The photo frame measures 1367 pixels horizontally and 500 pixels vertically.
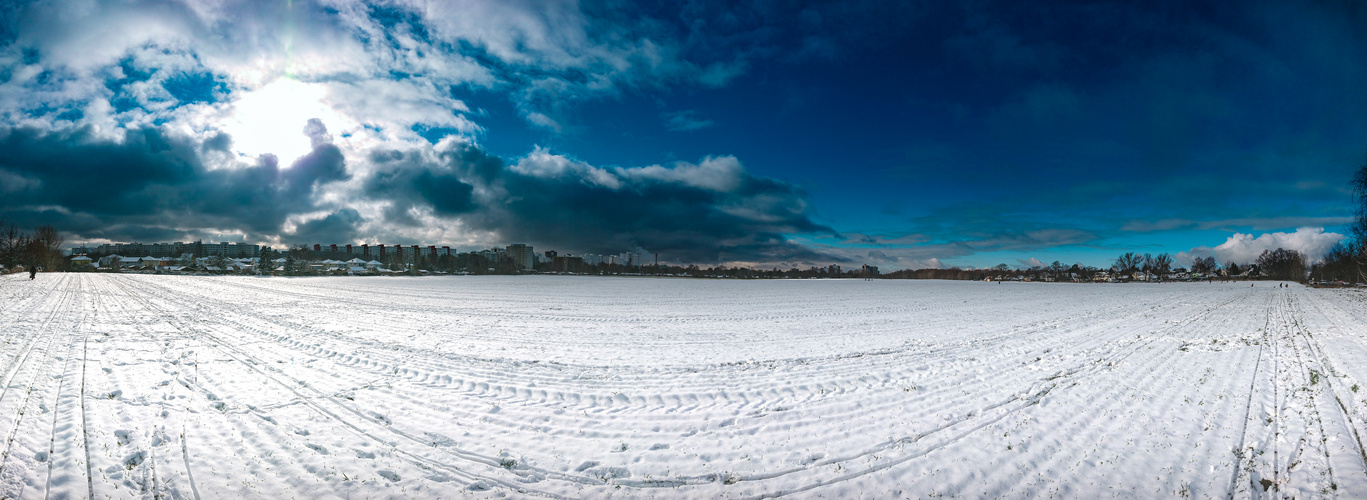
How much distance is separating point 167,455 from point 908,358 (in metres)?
13.0

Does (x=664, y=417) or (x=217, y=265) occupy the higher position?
(x=217, y=265)

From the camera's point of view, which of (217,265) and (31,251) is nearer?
(31,251)

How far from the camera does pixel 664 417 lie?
23.6ft

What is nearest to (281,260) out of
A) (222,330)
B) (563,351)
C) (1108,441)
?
(222,330)

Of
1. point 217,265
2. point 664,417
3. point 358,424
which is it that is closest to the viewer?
point 358,424

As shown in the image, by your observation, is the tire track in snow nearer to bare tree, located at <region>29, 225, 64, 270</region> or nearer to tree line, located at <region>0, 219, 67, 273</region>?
tree line, located at <region>0, 219, 67, 273</region>

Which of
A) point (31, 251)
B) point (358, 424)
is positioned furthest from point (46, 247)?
point (358, 424)

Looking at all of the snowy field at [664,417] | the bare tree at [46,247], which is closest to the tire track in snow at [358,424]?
the snowy field at [664,417]

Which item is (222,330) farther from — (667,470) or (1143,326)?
(1143,326)

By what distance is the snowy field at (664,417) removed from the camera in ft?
16.6

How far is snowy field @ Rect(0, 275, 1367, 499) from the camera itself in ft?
16.6

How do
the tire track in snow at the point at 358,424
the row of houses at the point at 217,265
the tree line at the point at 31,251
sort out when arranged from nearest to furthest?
the tire track in snow at the point at 358,424 < the tree line at the point at 31,251 < the row of houses at the point at 217,265

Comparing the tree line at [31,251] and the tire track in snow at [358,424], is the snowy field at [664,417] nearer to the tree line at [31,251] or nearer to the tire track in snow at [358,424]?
the tire track in snow at [358,424]

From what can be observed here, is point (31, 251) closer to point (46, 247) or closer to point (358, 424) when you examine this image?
point (46, 247)
